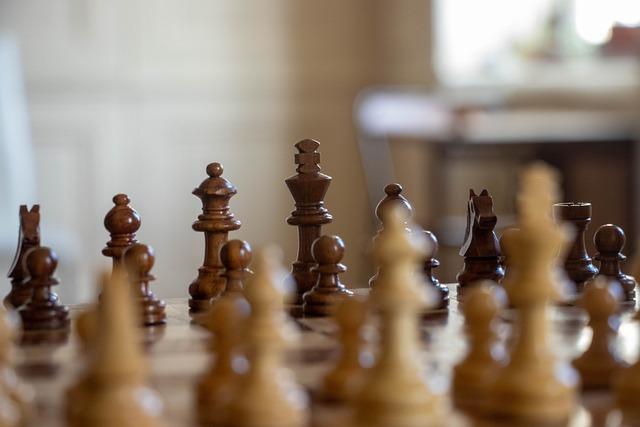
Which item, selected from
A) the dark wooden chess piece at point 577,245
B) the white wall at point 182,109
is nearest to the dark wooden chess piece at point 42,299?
the dark wooden chess piece at point 577,245

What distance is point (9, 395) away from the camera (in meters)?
0.90

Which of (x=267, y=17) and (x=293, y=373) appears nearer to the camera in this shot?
(x=293, y=373)

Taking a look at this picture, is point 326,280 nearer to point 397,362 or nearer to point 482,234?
point 482,234

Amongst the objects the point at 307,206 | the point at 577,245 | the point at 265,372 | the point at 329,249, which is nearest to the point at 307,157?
the point at 307,206

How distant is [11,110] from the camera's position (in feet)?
14.1

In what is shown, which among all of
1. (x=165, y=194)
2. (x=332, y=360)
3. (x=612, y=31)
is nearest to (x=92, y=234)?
(x=165, y=194)

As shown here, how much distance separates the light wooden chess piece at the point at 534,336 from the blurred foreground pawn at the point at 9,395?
1.25ft

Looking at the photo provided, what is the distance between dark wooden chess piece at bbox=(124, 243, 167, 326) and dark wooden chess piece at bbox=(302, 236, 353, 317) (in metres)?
0.19

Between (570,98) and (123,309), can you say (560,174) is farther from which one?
(123,309)

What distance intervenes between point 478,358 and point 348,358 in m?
0.12

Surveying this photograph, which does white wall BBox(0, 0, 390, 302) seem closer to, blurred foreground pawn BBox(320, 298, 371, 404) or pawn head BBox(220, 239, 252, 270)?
pawn head BBox(220, 239, 252, 270)

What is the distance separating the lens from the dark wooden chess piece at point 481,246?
4.87ft

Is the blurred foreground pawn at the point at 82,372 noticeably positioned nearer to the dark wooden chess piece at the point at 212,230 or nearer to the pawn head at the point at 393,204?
the dark wooden chess piece at the point at 212,230

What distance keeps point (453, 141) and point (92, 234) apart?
1917 mm
